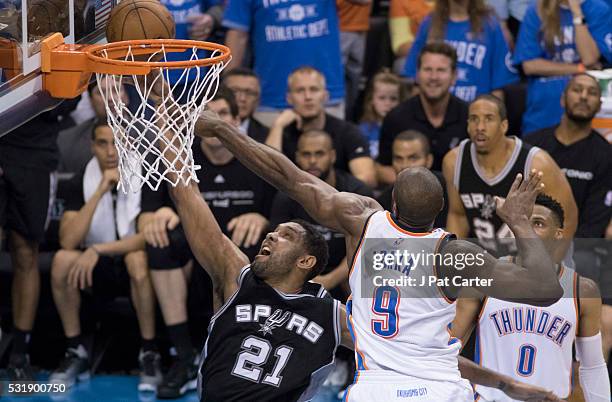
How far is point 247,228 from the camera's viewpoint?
6.38 meters

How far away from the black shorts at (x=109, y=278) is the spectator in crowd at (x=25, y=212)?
35 cm

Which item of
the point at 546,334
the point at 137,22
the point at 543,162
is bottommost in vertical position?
the point at 546,334

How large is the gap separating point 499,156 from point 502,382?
6.08ft

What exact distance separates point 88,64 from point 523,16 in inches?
154

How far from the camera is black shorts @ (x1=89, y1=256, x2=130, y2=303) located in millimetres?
6625

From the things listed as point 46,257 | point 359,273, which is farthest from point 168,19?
point 46,257

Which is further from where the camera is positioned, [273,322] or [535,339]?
[535,339]

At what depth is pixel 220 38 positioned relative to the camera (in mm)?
7637

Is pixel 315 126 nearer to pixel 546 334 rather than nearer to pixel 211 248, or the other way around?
pixel 211 248

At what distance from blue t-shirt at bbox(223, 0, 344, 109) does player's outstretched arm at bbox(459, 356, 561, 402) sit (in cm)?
309

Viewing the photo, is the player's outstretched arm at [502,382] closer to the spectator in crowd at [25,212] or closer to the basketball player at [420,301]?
the basketball player at [420,301]

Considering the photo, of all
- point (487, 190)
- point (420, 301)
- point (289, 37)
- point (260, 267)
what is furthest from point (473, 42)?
point (420, 301)

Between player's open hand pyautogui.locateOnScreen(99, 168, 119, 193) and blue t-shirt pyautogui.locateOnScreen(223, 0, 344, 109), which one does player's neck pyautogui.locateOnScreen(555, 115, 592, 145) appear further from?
player's open hand pyautogui.locateOnScreen(99, 168, 119, 193)

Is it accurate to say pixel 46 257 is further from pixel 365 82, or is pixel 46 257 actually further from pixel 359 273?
pixel 359 273
